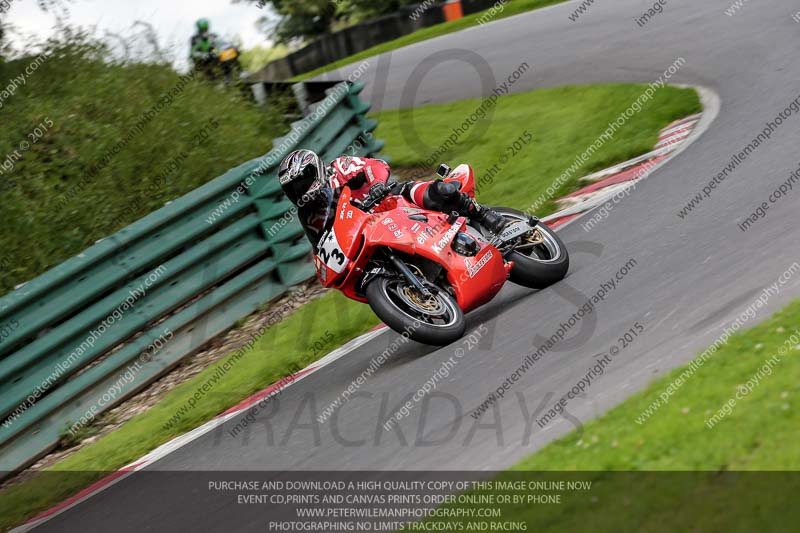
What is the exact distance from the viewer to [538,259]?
7477 mm

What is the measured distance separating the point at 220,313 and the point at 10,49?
17.7ft

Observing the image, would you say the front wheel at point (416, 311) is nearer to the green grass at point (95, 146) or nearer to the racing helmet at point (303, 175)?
the racing helmet at point (303, 175)

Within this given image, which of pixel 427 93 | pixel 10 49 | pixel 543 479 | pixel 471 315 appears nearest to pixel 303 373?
pixel 471 315

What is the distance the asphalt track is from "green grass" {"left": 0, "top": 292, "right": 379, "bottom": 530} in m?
0.55

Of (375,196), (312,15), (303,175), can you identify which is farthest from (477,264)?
(312,15)

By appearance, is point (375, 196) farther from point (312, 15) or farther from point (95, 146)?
point (312, 15)

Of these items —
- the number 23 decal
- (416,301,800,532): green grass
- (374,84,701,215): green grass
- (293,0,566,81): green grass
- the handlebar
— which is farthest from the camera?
(293,0,566,81): green grass

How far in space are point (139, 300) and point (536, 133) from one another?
19.6ft

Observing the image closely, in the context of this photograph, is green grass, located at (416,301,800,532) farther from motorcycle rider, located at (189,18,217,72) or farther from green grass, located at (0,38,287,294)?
motorcycle rider, located at (189,18,217,72)

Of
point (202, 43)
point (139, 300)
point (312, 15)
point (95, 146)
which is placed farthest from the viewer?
point (312, 15)

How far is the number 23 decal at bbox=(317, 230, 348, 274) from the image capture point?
7.07 metres

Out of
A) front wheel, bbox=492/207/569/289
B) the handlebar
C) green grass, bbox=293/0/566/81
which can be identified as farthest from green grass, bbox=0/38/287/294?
green grass, bbox=293/0/566/81

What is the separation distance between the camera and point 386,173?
750 cm

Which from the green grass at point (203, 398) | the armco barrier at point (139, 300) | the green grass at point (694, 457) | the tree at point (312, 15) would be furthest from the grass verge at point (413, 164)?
the tree at point (312, 15)
